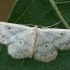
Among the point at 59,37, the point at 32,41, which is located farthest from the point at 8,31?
the point at 59,37

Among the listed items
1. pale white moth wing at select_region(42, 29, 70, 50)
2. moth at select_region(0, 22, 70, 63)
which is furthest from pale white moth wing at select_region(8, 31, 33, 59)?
pale white moth wing at select_region(42, 29, 70, 50)

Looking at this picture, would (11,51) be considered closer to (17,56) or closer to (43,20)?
(17,56)

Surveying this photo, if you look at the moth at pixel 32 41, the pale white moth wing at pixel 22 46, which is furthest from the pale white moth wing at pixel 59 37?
the pale white moth wing at pixel 22 46

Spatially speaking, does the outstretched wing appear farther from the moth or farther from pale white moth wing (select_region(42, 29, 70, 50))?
pale white moth wing (select_region(42, 29, 70, 50))

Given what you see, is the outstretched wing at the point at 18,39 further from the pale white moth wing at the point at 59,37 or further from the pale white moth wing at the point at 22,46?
the pale white moth wing at the point at 59,37

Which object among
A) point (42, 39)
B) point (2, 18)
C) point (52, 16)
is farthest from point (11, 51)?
point (2, 18)

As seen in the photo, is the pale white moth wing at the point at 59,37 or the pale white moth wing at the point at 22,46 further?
the pale white moth wing at the point at 22,46

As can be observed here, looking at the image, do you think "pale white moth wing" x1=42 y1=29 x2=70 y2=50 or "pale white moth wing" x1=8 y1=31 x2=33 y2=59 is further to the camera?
"pale white moth wing" x1=8 y1=31 x2=33 y2=59
